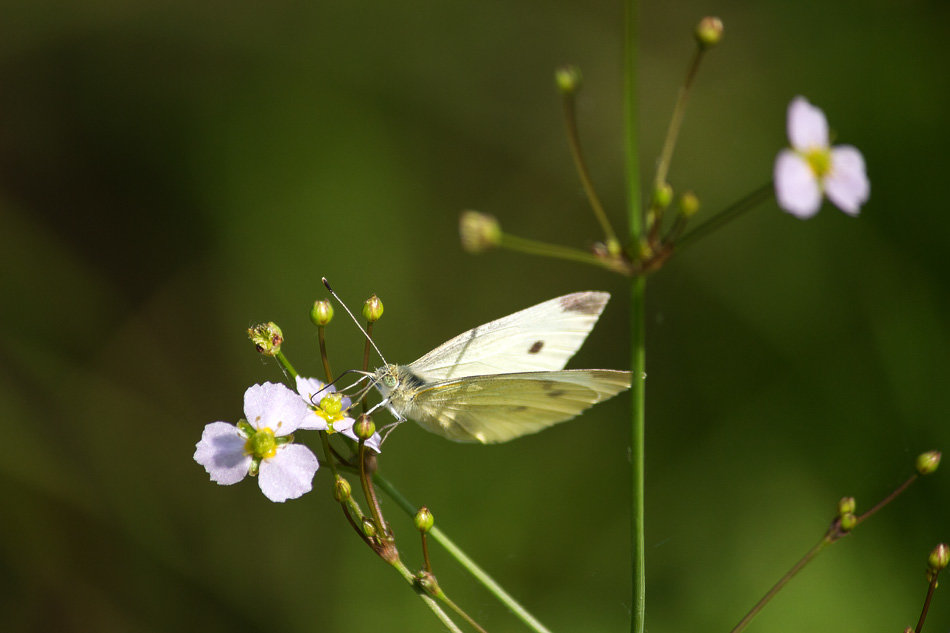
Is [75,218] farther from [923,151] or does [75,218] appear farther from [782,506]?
[923,151]

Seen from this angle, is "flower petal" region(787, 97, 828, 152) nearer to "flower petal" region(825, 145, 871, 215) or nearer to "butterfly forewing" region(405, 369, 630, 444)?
"flower petal" region(825, 145, 871, 215)

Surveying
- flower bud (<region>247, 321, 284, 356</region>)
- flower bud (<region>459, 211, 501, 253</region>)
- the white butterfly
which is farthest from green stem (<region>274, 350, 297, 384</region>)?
flower bud (<region>459, 211, 501, 253</region>)

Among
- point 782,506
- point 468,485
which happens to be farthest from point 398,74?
point 782,506

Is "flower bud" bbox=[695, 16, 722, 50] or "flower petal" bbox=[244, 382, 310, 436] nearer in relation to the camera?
"flower bud" bbox=[695, 16, 722, 50]

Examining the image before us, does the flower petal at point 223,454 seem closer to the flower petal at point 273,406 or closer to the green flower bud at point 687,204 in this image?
the flower petal at point 273,406

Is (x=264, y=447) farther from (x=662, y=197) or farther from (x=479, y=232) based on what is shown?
(x=662, y=197)

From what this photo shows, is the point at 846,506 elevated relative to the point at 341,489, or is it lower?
lower

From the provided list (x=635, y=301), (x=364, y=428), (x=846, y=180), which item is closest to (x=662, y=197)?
(x=635, y=301)
